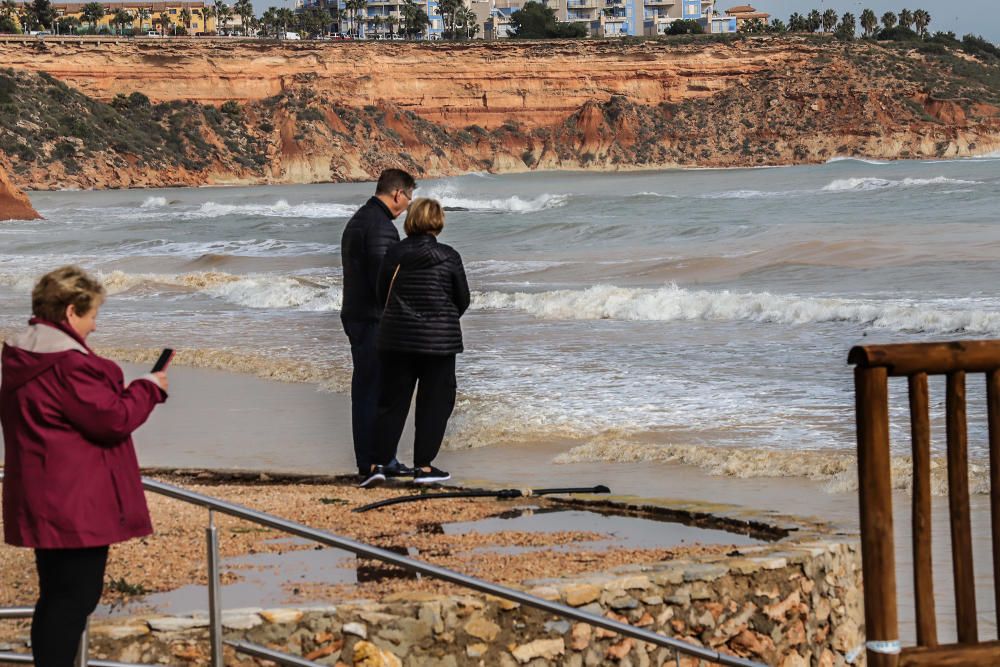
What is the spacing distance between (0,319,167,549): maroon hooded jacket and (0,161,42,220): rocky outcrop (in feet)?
166

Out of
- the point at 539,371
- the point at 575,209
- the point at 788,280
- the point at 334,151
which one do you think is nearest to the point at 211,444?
the point at 539,371

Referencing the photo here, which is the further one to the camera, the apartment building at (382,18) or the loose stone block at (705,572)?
the apartment building at (382,18)

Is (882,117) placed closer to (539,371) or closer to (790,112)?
(790,112)

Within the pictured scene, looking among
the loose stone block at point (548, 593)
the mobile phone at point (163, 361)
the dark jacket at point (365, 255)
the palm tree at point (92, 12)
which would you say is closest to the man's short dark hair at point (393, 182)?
the dark jacket at point (365, 255)

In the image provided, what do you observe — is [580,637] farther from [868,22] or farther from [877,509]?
[868,22]

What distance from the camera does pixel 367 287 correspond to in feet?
24.7

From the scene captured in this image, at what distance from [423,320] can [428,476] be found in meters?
0.88

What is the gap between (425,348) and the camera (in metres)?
7.06

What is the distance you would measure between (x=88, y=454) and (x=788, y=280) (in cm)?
2128

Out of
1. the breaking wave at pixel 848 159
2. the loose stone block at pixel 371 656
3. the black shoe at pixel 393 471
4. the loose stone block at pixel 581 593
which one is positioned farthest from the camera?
the breaking wave at pixel 848 159

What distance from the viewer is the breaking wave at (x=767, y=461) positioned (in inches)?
310

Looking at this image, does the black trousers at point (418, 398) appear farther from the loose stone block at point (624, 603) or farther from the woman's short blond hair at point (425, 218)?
the loose stone block at point (624, 603)

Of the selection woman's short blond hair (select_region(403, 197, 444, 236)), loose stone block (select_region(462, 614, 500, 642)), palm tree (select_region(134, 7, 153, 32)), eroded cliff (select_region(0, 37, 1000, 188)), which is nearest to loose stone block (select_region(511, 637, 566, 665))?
loose stone block (select_region(462, 614, 500, 642))

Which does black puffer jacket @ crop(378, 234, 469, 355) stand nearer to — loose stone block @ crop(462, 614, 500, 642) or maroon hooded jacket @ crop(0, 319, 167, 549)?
loose stone block @ crop(462, 614, 500, 642)
